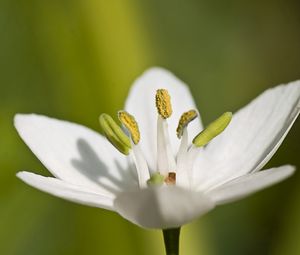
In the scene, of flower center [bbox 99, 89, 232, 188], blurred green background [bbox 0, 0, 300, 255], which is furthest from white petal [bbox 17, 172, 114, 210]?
blurred green background [bbox 0, 0, 300, 255]

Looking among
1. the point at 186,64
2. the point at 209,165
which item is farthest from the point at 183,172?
the point at 186,64

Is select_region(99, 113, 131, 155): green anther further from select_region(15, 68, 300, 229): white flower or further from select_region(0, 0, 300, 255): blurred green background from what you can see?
select_region(0, 0, 300, 255): blurred green background

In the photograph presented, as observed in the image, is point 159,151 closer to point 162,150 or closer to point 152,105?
point 162,150

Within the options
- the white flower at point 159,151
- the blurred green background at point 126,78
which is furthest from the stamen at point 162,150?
the blurred green background at point 126,78

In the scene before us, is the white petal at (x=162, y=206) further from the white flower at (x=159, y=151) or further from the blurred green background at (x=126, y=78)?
the blurred green background at (x=126, y=78)

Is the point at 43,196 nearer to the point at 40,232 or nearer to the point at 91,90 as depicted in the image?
the point at 40,232

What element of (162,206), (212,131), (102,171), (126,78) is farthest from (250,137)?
(126,78)
